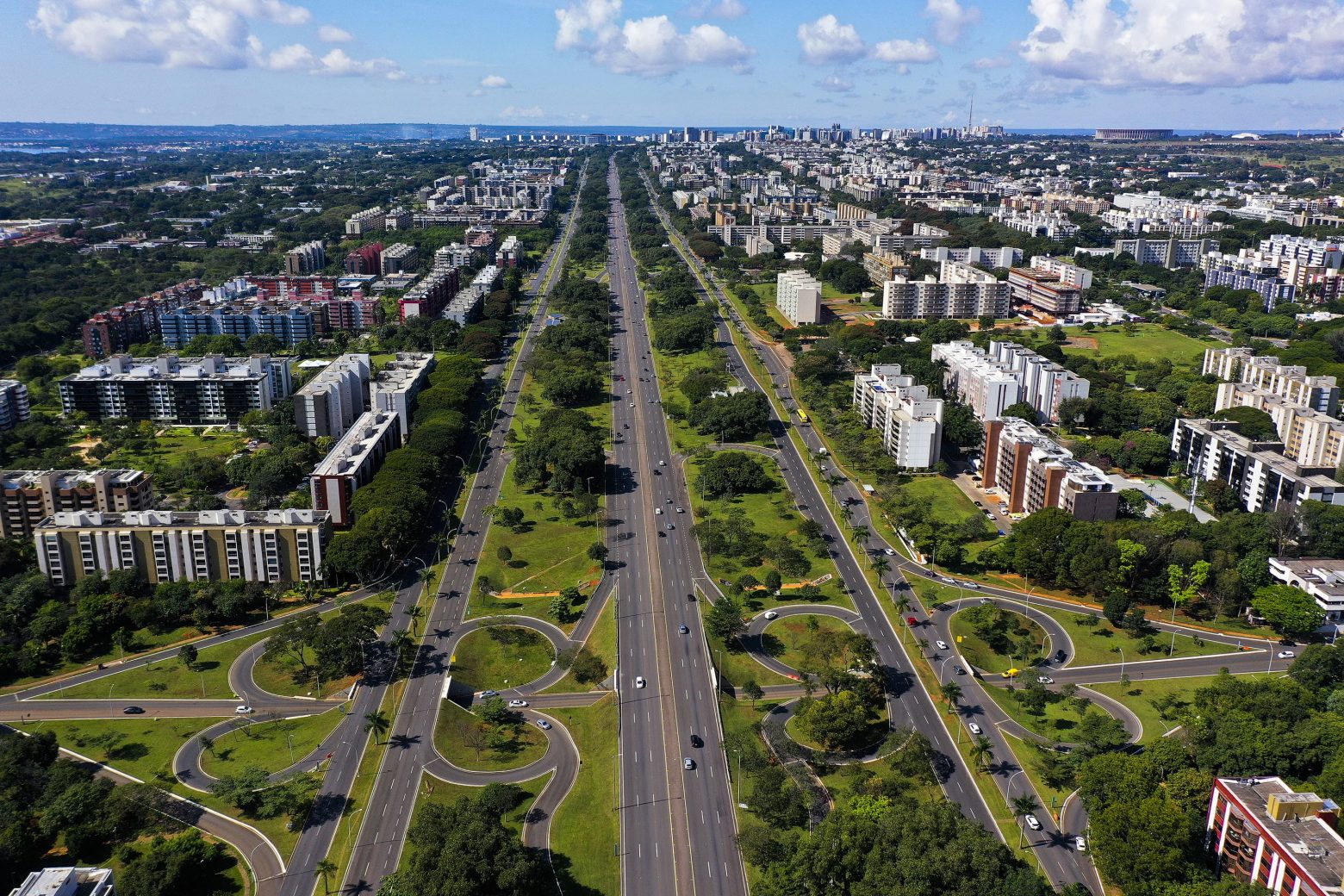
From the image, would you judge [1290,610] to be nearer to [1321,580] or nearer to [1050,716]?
[1321,580]

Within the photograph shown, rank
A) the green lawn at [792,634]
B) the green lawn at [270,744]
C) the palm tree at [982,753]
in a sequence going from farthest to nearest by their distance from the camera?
the green lawn at [792,634]
the green lawn at [270,744]
the palm tree at [982,753]

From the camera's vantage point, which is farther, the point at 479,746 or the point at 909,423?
the point at 909,423

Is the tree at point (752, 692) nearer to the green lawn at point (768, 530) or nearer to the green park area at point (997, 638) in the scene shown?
the green lawn at point (768, 530)

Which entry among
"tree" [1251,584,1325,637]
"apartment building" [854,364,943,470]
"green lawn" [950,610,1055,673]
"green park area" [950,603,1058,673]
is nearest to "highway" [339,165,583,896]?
"green lawn" [950,610,1055,673]

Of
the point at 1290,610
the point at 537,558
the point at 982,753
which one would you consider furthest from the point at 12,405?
the point at 1290,610

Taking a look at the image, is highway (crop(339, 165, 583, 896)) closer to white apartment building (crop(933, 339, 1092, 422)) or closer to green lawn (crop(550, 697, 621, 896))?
green lawn (crop(550, 697, 621, 896))

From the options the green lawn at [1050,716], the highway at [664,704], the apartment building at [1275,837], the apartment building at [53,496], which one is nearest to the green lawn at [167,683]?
the apartment building at [53,496]

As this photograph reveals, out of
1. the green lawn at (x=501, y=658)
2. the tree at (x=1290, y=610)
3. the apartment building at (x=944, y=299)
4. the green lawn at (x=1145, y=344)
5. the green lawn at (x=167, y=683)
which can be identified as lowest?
the green lawn at (x=167, y=683)
